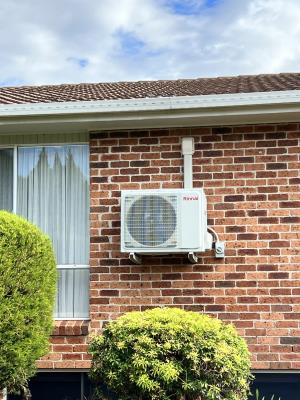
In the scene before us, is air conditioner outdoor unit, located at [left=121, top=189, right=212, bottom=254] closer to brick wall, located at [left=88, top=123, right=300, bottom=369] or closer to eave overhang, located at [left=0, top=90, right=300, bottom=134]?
brick wall, located at [left=88, top=123, right=300, bottom=369]

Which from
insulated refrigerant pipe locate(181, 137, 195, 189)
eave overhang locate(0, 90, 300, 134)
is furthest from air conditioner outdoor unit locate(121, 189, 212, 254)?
eave overhang locate(0, 90, 300, 134)

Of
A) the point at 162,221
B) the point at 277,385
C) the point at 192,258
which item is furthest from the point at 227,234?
the point at 277,385

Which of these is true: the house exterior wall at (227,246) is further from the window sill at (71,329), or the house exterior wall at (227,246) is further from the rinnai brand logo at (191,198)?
the rinnai brand logo at (191,198)

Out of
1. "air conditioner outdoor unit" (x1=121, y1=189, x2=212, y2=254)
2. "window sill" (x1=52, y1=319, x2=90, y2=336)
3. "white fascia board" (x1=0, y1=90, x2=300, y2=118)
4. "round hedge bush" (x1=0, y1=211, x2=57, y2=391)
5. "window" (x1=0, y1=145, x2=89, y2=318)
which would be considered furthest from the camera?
"window" (x1=0, y1=145, x2=89, y2=318)

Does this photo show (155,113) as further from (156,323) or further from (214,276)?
(156,323)

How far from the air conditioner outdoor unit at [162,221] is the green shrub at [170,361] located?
44.4 inches

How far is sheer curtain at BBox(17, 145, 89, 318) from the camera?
8.07 meters

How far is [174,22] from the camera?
14719 mm

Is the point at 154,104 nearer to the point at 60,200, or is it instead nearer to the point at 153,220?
the point at 153,220

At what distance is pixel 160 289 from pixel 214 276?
1.98ft

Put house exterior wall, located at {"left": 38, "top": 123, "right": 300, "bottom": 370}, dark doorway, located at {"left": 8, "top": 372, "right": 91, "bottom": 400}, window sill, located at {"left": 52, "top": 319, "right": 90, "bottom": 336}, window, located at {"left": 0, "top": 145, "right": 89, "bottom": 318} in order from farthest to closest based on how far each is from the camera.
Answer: window, located at {"left": 0, "top": 145, "right": 89, "bottom": 318} → dark doorway, located at {"left": 8, "top": 372, "right": 91, "bottom": 400} → window sill, located at {"left": 52, "top": 319, "right": 90, "bottom": 336} → house exterior wall, located at {"left": 38, "top": 123, "right": 300, "bottom": 370}

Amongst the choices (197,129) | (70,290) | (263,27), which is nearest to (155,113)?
(197,129)

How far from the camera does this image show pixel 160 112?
25.2 feet

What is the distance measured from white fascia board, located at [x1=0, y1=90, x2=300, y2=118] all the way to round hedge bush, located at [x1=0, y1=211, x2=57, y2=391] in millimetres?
1460
